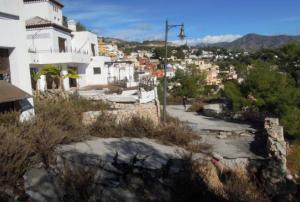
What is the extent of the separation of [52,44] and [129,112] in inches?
492

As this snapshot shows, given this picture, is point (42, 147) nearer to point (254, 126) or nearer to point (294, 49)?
point (254, 126)

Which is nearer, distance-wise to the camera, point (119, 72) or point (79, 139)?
point (79, 139)

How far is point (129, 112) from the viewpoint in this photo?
1977 cm

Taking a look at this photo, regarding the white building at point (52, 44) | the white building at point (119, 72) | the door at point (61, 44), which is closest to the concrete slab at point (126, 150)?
the white building at point (52, 44)

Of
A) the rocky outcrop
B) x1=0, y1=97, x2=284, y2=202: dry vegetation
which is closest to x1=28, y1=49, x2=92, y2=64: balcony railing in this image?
x1=0, y1=97, x2=284, y2=202: dry vegetation

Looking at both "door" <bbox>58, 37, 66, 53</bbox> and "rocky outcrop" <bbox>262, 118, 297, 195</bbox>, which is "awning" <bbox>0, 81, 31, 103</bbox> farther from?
"door" <bbox>58, 37, 66, 53</bbox>

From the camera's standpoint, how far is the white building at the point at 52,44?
2869 cm

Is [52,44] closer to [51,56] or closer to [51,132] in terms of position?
[51,56]

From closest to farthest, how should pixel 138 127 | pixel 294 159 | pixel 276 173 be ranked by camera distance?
pixel 276 173 < pixel 138 127 < pixel 294 159

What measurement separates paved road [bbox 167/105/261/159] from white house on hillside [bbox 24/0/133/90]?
442 inches

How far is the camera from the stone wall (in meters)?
18.4

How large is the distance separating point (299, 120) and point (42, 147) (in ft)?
53.7

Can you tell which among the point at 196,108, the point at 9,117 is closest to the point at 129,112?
the point at 9,117

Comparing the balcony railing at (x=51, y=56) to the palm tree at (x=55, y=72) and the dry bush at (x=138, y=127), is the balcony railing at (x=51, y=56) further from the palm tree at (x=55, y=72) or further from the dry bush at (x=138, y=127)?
the dry bush at (x=138, y=127)
